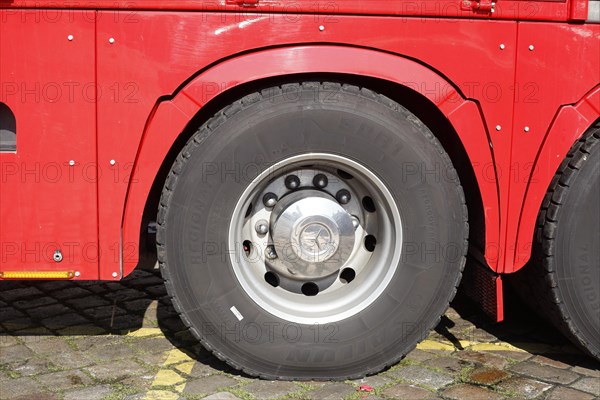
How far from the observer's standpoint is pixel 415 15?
3271mm

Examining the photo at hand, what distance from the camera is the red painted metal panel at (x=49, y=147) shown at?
3.21m

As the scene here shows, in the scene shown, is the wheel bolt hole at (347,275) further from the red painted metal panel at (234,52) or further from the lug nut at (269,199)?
the red painted metal panel at (234,52)

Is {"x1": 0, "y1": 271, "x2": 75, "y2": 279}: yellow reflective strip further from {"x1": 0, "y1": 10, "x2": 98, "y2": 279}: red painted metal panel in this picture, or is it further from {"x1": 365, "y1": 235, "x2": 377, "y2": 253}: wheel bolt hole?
{"x1": 365, "y1": 235, "x2": 377, "y2": 253}: wheel bolt hole

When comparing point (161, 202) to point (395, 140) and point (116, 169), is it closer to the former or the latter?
point (116, 169)

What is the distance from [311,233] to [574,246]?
1113mm

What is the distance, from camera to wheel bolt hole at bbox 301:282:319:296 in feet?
11.9

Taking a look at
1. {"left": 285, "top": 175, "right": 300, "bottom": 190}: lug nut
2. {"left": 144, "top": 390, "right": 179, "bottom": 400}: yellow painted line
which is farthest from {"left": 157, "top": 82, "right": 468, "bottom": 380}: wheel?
{"left": 144, "top": 390, "right": 179, "bottom": 400}: yellow painted line

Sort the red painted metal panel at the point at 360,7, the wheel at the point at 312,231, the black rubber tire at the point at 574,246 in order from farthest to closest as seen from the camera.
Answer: the black rubber tire at the point at 574,246 < the wheel at the point at 312,231 < the red painted metal panel at the point at 360,7

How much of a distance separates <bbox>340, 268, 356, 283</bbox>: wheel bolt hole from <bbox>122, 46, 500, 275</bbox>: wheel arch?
594mm

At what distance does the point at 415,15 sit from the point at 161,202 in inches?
50.0

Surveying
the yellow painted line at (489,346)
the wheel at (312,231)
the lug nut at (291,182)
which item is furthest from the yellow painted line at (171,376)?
the yellow painted line at (489,346)

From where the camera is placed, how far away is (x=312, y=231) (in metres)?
3.45

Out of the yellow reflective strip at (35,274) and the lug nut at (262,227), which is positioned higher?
the lug nut at (262,227)

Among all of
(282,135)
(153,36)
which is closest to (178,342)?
(282,135)
